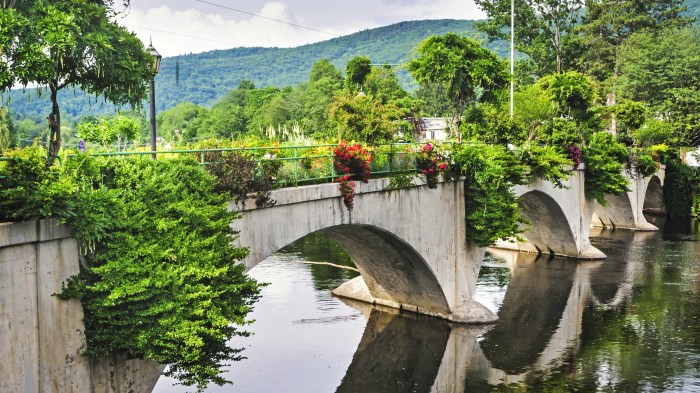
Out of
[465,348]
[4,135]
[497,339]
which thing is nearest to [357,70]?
[497,339]

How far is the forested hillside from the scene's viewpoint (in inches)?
6112

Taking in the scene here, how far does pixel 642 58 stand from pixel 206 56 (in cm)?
12943

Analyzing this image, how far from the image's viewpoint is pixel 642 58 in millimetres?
58750

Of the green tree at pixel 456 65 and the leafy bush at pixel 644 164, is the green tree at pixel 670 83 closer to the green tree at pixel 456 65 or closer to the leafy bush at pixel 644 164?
the leafy bush at pixel 644 164

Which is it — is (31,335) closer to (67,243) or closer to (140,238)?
(67,243)

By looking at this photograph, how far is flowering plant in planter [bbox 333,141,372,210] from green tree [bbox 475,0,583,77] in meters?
43.4

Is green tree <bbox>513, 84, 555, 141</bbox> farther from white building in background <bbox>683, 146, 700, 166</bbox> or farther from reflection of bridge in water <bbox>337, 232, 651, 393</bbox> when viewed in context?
white building in background <bbox>683, 146, 700, 166</bbox>

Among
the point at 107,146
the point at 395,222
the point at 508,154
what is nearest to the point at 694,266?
the point at 508,154

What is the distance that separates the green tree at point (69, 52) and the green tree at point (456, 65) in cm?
1677

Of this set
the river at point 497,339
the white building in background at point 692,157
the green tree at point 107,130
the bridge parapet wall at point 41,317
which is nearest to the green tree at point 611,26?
the white building in background at point 692,157

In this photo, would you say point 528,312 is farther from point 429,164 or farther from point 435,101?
point 435,101

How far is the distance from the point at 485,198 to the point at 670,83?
4038 cm

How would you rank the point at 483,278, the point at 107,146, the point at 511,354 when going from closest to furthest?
1. the point at 107,146
2. the point at 511,354
3. the point at 483,278

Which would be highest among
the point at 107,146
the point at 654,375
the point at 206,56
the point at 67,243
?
the point at 206,56
